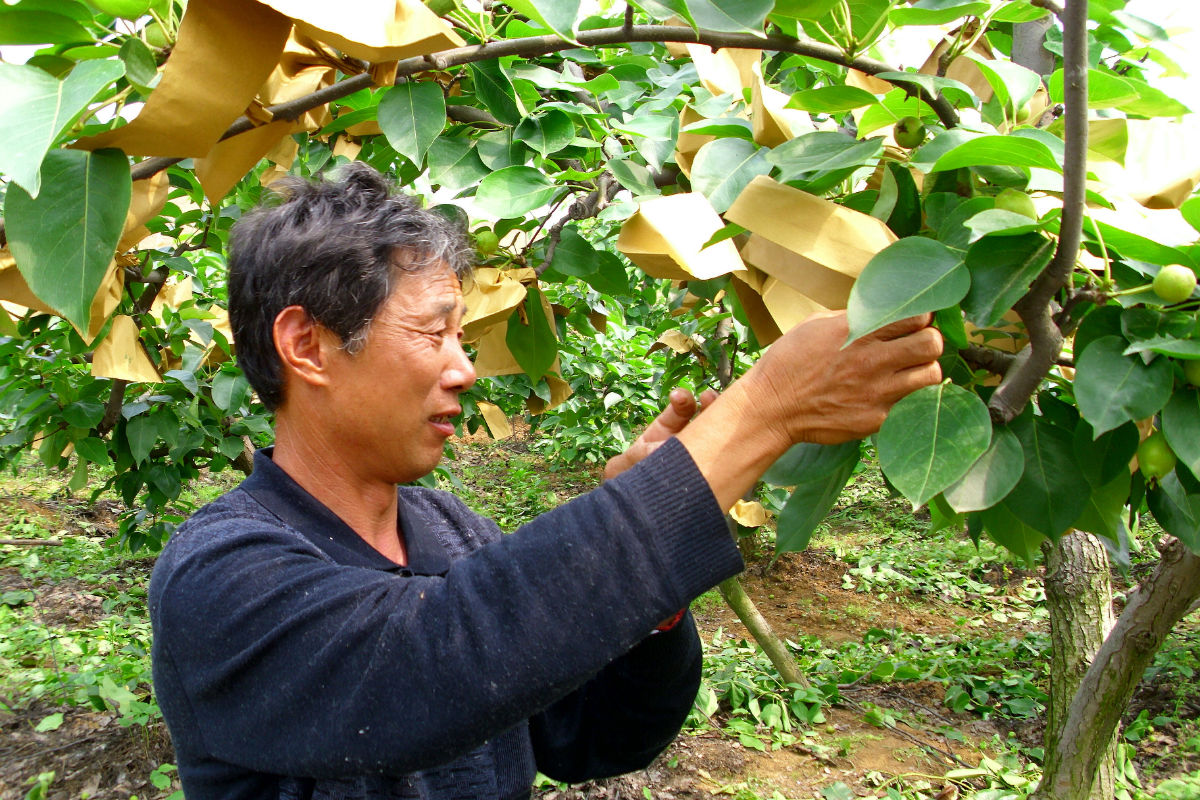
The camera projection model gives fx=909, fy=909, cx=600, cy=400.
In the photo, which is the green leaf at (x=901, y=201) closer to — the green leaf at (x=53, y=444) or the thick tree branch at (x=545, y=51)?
the thick tree branch at (x=545, y=51)

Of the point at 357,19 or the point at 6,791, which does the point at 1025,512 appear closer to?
the point at 357,19

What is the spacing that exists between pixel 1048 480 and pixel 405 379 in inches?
27.8

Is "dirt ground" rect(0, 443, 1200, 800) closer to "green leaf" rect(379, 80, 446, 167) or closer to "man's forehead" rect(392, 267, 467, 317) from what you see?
"man's forehead" rect(392, 267, 467, 317)

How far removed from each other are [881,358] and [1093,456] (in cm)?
21

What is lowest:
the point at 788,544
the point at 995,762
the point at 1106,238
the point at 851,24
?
the point at 995,762

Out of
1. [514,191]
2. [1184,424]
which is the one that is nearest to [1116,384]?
[1184,424]

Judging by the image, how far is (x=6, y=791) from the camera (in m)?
2.68

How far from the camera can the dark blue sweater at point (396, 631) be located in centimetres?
75

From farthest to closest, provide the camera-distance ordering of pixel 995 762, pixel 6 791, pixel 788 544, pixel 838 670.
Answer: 1. pixel 838 670
2. pixel 995 762
3. pixel 6 791
4. pixel 788 544

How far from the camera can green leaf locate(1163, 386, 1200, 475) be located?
2.22 ft

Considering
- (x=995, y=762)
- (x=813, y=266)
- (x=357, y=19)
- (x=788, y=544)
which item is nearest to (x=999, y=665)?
(x=995, y=762)

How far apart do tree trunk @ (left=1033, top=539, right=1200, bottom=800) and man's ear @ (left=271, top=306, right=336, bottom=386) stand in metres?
1.94

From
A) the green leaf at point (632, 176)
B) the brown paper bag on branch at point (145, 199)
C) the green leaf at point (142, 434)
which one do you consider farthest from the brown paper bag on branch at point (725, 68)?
the green leaf at point (142, 434)

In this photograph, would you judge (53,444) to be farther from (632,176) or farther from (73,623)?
(632,176)
